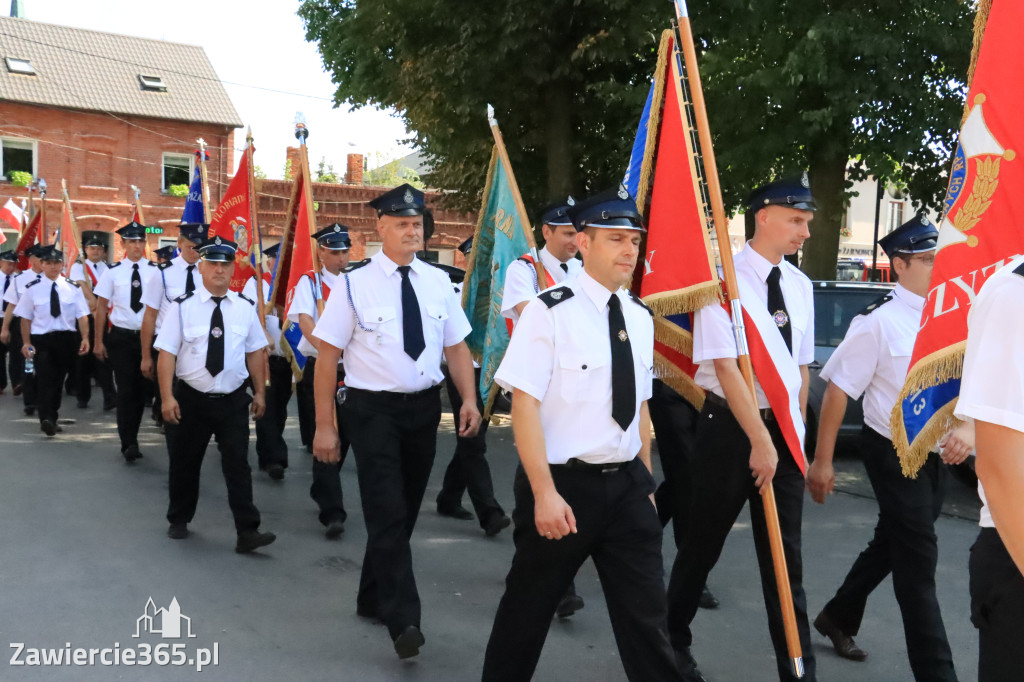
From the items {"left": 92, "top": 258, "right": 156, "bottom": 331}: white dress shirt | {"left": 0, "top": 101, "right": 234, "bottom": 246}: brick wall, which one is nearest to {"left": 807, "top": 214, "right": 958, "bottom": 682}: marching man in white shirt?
{"left": 92, "top": 258, "right": 156, "bottom": 331}: white dress shirt

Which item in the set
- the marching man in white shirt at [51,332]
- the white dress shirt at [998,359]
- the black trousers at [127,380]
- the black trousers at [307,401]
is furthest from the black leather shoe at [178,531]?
the white dress shirt at [998,359]

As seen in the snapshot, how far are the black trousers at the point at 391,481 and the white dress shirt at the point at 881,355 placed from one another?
2.01 meters

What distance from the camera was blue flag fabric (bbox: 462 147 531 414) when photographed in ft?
23.8

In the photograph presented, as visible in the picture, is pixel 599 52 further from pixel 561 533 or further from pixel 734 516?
pixel 561 533

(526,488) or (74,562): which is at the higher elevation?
(526,488)

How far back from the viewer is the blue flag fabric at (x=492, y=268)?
23.8ft

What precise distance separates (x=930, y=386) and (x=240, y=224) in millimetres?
7700

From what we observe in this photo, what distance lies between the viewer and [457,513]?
27.0ft

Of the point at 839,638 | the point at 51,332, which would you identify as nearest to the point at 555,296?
the point at 839,638

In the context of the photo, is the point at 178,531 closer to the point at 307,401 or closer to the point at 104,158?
the point at 307,401

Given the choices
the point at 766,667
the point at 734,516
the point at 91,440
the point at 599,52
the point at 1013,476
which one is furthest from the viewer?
the point at 599,52

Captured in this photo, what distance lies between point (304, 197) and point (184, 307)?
1.60m

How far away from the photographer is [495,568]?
6.72m

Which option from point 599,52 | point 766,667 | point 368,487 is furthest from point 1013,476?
point 599,52
